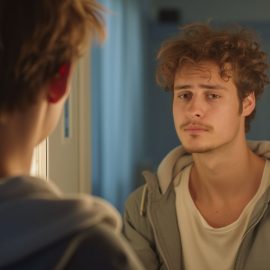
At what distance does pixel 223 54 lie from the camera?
62.7 inches

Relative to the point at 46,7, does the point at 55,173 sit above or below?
below

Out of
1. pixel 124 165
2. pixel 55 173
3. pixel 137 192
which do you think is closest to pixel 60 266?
pixel 137 192

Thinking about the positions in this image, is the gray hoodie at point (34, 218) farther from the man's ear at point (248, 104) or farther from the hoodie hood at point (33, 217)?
the man's ear at point (248, 104)

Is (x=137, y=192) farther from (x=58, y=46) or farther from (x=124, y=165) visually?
(x=124, y=165)

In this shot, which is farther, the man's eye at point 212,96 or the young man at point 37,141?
the man's eye at point 212,96

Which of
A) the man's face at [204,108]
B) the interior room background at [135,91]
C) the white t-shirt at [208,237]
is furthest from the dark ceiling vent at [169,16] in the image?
the white t-shirt at [208,237]

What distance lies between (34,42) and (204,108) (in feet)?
3.58

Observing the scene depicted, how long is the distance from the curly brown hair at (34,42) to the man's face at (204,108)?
1.01 meters

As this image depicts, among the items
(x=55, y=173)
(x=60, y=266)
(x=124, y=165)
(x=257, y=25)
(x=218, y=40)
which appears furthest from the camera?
(x=257, y=25)

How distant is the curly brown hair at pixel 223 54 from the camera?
1600 mm

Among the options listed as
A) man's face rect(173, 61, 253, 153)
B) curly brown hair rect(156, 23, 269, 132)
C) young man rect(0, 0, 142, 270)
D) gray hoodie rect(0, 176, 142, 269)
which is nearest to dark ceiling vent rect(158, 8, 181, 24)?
curly brown hair rect(156, 23, 269, 132)

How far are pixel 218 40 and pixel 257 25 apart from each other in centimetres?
259

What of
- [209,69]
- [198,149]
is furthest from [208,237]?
[209,69]

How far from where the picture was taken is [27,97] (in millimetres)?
573
